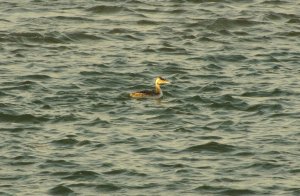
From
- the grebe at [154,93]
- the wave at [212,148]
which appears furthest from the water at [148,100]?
the grebe at [154,93]

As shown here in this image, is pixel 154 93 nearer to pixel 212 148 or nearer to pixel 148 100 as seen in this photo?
pixel 148 100

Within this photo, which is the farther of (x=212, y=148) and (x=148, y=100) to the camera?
(x=148, y=100)

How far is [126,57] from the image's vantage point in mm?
22047

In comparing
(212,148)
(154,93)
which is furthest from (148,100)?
(212,148)

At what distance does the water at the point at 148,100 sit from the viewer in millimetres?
12680

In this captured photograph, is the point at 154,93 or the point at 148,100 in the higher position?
the point at 154,93

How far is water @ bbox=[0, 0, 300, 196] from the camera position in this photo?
12.7 meters

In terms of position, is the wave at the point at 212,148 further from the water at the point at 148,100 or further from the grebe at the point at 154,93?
the grebe at the point at 154,93

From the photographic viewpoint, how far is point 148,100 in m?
18.1

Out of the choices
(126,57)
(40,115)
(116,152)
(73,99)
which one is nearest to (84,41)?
(126,57)

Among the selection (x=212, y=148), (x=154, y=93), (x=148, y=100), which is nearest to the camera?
(x=212, y=148)

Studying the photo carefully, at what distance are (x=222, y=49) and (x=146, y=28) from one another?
3769mm

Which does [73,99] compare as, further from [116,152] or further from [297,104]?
[297,104]

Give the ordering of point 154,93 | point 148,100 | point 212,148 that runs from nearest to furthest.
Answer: point 212,148
point 148,100
point 154,93
